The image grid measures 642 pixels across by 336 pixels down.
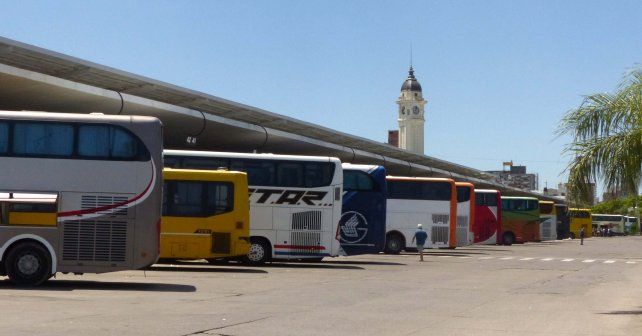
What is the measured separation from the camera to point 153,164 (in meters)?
19.6

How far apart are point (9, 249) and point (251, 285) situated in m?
4.99

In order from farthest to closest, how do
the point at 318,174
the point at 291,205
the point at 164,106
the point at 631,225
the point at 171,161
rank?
the point at 631,225 → the point at 164,106 → the point at 318,174 → the point at 291,205 → the point at 171,161

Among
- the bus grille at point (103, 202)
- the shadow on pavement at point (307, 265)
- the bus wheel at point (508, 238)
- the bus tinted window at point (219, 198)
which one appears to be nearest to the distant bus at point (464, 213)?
the shadow on pavement at point (307, 265)

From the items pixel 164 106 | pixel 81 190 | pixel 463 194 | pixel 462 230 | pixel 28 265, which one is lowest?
pixel 28 265

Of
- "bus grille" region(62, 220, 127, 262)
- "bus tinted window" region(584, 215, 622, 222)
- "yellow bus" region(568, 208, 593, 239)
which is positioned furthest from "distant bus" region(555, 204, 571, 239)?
"bus grille" region(62, 220, 127, 262)

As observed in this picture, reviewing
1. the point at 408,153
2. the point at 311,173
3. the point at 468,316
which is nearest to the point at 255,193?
the point at 311,173

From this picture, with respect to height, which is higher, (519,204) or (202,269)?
(519,204)

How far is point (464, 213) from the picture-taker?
47844mm

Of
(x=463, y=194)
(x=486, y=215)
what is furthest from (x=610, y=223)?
(x=463, y=194)

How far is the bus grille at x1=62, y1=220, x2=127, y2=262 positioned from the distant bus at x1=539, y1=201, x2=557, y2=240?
192ft

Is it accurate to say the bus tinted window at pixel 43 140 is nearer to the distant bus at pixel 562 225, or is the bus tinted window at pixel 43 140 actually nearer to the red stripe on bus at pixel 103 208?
the red stripe on bus at pixel 103 208

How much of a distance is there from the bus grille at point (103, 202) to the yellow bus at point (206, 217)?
23.9ft

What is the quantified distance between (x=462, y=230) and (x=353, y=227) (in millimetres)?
14462

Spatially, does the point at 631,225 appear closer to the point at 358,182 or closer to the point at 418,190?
the point at 418,190
